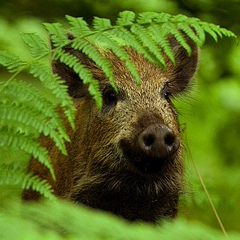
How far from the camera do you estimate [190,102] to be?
669 centimetres

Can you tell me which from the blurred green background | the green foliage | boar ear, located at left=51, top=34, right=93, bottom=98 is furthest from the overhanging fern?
the blurred green background

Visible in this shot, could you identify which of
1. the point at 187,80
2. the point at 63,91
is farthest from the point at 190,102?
the point at 63,91

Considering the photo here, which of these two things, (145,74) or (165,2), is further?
(165,2)

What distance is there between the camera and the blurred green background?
651cm

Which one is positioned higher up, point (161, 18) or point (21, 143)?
point (161, 18)

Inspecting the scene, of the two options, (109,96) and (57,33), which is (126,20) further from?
(109,96)

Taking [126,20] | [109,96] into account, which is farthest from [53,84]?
[109,96]

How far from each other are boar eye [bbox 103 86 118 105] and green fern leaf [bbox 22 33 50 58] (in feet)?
7.98

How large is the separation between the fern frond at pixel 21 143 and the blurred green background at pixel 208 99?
2.96 meters

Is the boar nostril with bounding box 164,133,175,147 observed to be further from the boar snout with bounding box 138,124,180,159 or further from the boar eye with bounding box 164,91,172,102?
the boar eye with bounding box 164,91,172,102

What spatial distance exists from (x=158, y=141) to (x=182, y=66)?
59.1 inches

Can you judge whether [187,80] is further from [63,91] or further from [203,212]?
[63,91]

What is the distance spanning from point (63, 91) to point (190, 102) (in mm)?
3304

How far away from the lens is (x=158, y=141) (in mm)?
5211
